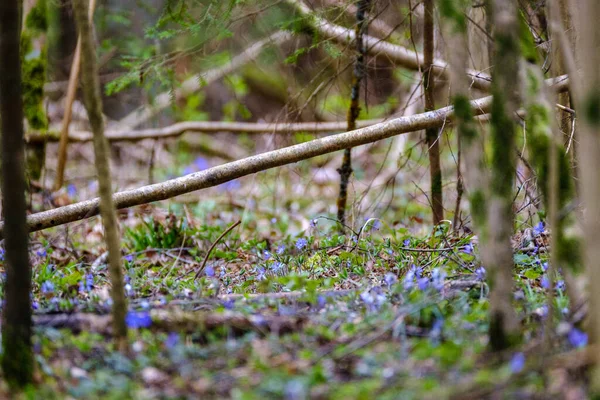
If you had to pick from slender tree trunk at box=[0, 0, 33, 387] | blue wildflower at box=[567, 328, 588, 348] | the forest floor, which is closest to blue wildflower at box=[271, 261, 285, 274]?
the forest floor

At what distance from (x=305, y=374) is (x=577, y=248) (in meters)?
1.23

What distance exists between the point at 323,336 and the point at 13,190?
1.36m

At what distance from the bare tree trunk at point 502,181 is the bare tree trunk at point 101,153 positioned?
1458 millimetres

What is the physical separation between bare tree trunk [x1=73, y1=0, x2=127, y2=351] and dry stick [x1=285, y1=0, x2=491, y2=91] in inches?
76.7

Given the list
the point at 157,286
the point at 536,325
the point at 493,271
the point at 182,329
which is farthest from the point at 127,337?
the point at 536,325

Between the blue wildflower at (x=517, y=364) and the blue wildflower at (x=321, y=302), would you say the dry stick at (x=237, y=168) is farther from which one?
the blue wildflower at (x=517, y=364)

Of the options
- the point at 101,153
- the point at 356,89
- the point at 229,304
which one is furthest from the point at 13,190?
the point at 356,89

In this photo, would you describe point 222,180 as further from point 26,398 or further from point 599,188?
point 599,188

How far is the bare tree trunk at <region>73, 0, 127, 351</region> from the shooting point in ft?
8.03

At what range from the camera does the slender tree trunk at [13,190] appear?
8.00ft

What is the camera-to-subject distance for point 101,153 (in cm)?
254

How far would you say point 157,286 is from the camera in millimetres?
3809

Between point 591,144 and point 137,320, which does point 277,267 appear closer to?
point 137,320

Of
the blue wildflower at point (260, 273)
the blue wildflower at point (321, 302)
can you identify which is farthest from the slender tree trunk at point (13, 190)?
the blue wildflower at point (260, 273)
